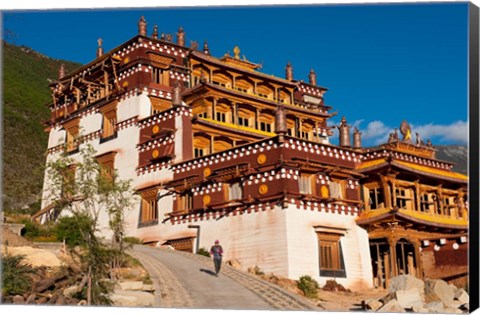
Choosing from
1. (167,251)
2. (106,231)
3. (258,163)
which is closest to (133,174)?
(106,231)

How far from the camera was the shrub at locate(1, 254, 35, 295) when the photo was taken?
771 inches

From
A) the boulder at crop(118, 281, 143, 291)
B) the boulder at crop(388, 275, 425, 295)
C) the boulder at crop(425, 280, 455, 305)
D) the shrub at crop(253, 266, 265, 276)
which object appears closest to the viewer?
the boulder at crop(118, 281, 143, 291)

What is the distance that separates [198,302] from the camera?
19438mm

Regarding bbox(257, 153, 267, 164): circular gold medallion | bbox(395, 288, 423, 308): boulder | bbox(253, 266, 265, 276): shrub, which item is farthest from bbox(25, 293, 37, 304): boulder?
bbox(257, 153, 267, 164): circular gold medallion

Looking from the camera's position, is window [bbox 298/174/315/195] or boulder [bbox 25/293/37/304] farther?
window [bbox 298/174/315/195]

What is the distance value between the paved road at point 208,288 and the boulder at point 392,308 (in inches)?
81.1

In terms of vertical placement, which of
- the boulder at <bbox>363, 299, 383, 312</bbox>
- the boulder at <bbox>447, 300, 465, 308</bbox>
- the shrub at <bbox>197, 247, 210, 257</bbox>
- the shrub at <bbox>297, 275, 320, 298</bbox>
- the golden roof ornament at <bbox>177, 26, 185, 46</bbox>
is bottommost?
the boulder at <bbox>363, 299, 383, 312</bbox>

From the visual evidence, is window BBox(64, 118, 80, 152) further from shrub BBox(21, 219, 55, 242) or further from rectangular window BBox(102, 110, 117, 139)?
shrub BBox(21, 219, 55, 242)

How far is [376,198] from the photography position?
95.6 feet

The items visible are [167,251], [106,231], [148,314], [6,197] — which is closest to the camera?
[148,314]

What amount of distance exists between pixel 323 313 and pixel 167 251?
11554 millimetres

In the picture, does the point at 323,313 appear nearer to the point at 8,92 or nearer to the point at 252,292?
the point at 252,292

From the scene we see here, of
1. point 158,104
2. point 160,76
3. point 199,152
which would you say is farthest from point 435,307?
point 160,76

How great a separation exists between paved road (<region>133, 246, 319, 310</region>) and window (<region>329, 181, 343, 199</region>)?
5572 mm
